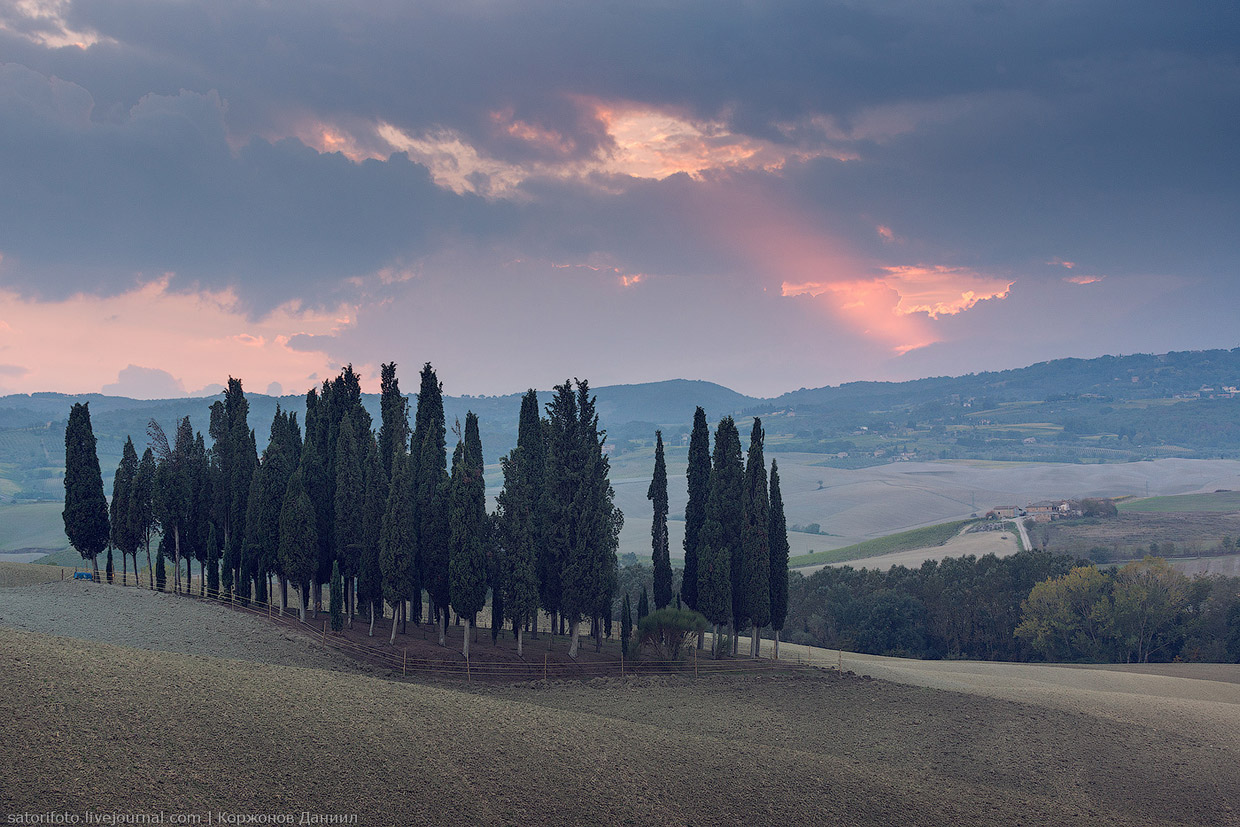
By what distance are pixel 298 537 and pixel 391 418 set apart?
12775 mm

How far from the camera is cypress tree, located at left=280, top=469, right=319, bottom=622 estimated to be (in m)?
47.8

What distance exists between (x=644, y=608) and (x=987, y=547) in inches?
4303

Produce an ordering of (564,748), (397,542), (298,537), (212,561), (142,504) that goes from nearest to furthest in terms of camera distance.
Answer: (564,748) → (397,542) → (298,537) → (142,504) → (212,561)

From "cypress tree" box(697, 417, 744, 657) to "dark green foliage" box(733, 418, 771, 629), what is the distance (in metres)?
0.66

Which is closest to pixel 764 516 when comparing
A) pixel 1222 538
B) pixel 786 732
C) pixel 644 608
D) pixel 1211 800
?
pixel 644 608

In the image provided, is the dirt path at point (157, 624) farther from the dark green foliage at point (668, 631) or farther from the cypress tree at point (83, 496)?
the dark green foliage at point (668, 631)

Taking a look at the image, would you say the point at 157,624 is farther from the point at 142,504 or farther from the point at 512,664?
the point at 512,664

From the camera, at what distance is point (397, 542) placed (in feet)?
153

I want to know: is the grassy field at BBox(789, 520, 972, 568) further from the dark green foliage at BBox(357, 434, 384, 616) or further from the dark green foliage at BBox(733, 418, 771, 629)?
the dark green foliage at BBox(357, 434, 384, 616)

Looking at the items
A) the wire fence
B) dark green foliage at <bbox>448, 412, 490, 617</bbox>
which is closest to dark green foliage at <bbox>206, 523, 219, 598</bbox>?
the wire fence

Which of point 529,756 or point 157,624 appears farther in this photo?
point 157,624

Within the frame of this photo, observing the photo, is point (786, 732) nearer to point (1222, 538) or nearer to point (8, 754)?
point (8, 754)

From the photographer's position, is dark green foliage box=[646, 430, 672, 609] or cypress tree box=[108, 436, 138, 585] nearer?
cypress tree box=[108, 436, 138, 585]

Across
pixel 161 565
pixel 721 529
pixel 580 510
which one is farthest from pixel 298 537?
pixel 721 529
